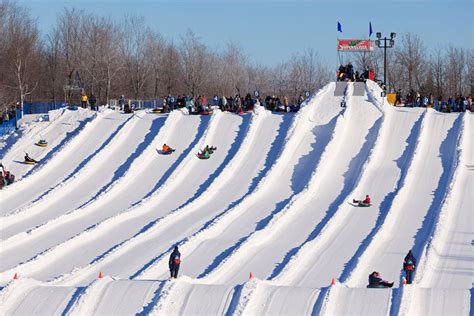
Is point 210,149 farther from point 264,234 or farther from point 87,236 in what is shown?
point 87,236

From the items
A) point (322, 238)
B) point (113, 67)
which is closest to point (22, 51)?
point (113, 67)

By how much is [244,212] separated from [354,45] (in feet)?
51.4

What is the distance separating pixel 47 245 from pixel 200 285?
8.53 meters

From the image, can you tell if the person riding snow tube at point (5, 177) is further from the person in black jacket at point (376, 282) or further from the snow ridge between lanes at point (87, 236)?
the person in black jacket at point (376, 282)

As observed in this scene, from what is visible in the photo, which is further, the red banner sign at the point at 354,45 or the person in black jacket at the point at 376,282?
the red banner sign at the point at 354,45

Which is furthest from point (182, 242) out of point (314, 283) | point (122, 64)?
point (122, 64)

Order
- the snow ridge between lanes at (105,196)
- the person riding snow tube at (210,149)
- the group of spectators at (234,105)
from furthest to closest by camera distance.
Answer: the group of spectators at (234,105)
the person riding snow tube at (210,149)
the snow ridge between lanes at (105,196)

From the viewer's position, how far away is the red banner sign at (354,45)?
154 feet

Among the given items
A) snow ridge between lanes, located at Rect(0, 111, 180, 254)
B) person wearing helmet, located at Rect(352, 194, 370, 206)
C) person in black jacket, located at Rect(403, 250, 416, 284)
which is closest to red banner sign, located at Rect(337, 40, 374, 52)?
snow ridge between lanes, located at Rect(0, 111, 180, 254)

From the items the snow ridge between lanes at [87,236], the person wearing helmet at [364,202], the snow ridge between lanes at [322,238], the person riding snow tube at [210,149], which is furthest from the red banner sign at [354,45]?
the person wearing helmet at [364,202]

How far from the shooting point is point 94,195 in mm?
36562

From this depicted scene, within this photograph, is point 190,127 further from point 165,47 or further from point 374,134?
point 165,47

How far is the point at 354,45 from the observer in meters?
47.0

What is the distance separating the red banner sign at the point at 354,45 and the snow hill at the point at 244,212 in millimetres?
3029
